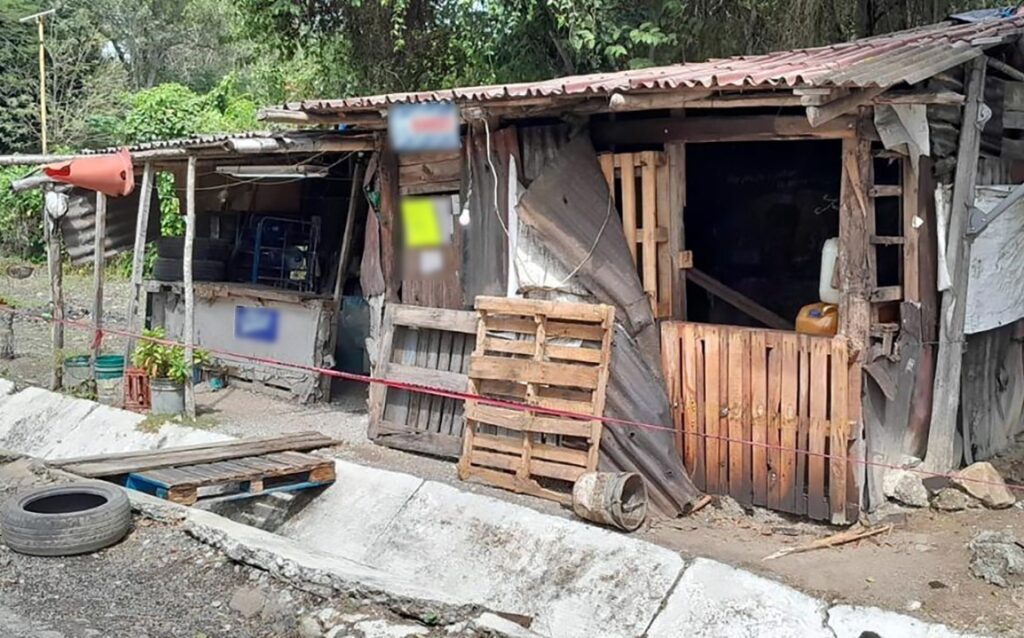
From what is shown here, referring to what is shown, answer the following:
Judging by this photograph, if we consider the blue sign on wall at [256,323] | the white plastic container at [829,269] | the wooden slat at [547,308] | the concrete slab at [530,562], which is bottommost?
the concrete slab at [530,562]

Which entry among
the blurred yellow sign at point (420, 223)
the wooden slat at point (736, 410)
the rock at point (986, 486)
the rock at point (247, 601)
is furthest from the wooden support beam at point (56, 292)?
the rock at point (986, 486)

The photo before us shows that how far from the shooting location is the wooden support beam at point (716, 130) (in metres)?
6.58

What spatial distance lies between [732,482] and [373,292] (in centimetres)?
426

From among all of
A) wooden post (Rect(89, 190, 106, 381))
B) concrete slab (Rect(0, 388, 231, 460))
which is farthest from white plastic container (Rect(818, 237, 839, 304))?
wooden post (Rect(89, 190, 106, 381))

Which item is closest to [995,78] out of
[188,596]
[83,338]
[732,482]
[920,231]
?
[920,231]

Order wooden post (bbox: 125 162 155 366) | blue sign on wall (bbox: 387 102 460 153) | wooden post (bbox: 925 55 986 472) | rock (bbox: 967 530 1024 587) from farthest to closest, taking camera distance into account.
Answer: wooden post (bbox: 125 162 155 366) → blue sign on wall (bbox: 387 102 460 153) → wooden post (bbox: 925 55 986 472) → rock (bbox: 967 530 1024 587)

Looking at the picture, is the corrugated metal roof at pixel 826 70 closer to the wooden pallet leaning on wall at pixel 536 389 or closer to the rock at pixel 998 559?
the wooden pallet leaning on wall at pixel 536 389

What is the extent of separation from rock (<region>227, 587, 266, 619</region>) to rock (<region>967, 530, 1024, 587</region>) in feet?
14.1

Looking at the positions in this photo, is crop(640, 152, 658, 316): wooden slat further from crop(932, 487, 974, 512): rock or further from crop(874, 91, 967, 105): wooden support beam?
crop(932, 487, 974, 512): rock

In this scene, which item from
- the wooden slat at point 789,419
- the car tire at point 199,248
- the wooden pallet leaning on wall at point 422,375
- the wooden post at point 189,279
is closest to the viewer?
the wooden slat at point 789,419

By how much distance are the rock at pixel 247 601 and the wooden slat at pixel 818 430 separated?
12.6ft

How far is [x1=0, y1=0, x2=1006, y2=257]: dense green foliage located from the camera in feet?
41.8

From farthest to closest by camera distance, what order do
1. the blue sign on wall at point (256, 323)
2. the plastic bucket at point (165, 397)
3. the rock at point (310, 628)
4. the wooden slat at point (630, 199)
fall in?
the blue sign on wall at point (256, 323), the plastic bucket at point (165, 397), the wooden slat at point (630, 199), the rock at point (310, 628)

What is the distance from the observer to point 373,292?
384 inches
